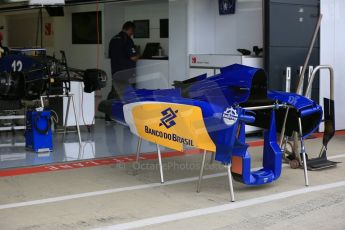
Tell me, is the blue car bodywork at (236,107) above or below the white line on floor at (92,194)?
above

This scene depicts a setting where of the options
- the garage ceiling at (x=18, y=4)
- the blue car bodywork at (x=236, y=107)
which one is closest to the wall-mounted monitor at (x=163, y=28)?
the garage ceiling at (x=18, y=4)

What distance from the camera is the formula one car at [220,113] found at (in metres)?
4.99

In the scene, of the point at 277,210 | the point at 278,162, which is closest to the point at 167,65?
the point at 278,162

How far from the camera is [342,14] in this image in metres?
9.08

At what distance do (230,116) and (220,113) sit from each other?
0.14 metres

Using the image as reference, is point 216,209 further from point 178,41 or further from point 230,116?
point 178,41

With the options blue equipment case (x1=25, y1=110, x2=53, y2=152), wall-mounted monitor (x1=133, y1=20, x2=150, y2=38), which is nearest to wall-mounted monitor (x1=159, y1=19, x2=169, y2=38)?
wall-mounted monitor (x1=133, y1=20, x2=150, y2=38)

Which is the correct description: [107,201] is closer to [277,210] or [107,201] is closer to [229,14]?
[277,210]

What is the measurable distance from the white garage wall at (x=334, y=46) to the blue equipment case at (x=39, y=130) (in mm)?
4263

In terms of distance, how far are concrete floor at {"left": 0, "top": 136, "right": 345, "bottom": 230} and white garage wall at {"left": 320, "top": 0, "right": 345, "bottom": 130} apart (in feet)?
9.59

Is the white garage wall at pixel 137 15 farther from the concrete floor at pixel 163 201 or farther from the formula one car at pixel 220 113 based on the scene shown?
the formula one car at pixel 220 113

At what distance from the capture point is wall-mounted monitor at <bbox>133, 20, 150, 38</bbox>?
11.5 meters

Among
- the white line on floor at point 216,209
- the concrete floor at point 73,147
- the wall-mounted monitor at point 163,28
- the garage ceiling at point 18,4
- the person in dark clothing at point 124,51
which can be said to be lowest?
the white line on floor at point 216,209

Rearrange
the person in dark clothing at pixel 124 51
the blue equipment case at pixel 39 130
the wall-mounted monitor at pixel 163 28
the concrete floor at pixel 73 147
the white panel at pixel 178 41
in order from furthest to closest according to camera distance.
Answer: the wall-mounted monitor at pixel 163 28 → the person in dark clothing at pixel 124 51 → the white panel at pixel 178 41 → the blue equipment case at pixel 39 130 → the concrete floor at pixel 73 147
